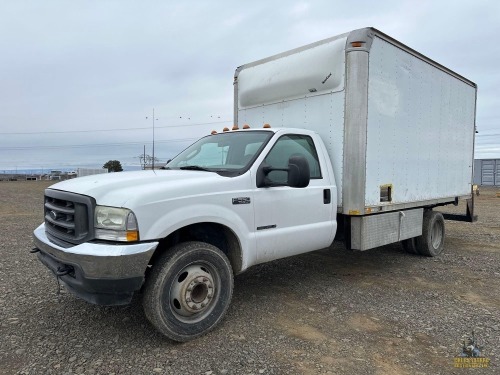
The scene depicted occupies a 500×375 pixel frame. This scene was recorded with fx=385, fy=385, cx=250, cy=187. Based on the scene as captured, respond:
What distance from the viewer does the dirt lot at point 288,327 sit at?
3186 mm

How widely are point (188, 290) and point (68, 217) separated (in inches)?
49.6

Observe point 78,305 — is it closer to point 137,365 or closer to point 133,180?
point 137,365

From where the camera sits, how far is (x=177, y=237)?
3.69 meters

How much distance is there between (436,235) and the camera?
7.35m

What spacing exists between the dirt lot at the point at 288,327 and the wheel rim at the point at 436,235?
1049 millimetres

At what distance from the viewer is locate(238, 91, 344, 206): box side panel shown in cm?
496

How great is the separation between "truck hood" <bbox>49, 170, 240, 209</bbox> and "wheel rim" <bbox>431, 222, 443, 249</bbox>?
5028 mm

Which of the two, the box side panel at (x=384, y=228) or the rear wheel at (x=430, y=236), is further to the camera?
the rear wheel at (x=430, y=236)

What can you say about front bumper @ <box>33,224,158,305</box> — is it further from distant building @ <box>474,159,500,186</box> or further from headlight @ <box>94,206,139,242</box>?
distant building @ <box>474,159,500,186</box>

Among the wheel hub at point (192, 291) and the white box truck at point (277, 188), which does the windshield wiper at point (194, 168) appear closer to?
the white box truck at point (277, 188)

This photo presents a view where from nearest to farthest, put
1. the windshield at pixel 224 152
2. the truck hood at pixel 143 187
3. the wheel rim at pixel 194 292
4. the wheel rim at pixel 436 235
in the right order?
the truck hood at pixel 143 187 < the wheel rim at pixel 194 292 < the windshield at pixel 224 152 < the wheel rim at pixel 436 235

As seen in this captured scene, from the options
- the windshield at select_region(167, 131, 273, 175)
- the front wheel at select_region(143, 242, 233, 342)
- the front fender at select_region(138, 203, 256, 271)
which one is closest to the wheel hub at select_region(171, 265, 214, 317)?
the front wheel at select_region(143, 242, 233, 342)

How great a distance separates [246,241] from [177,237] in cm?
71

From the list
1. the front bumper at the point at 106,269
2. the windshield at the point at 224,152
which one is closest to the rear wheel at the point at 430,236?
the windshield at the point at 224,152
